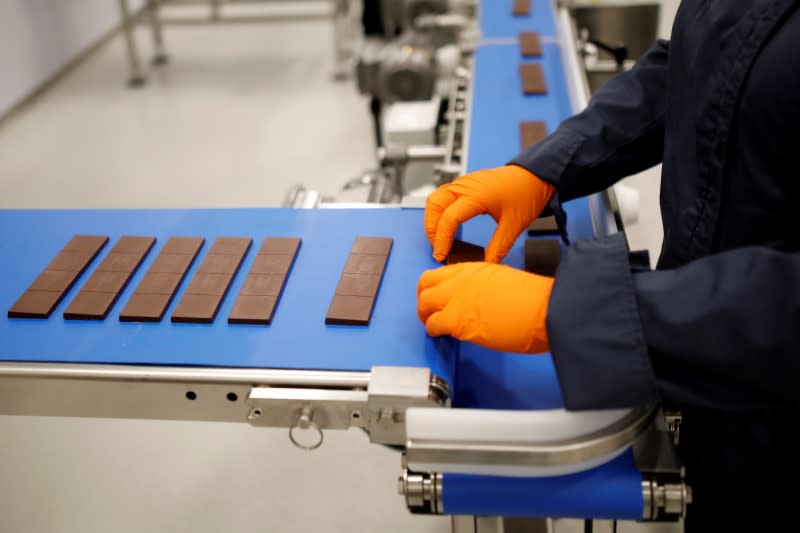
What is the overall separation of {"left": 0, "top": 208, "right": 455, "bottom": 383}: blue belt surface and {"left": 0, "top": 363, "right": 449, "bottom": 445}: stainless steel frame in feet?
0.08

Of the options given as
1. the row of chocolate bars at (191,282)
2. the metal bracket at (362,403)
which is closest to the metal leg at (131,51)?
the row of chocolate bars at (191,282)

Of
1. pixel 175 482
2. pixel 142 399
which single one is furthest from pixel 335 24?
pixel 142 399

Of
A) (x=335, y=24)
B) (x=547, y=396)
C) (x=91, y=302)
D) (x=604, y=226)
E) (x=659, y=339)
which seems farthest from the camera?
(x=335, y=24)

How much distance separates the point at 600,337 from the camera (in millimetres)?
864

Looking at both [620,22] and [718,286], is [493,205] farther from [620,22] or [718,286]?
[620,22]

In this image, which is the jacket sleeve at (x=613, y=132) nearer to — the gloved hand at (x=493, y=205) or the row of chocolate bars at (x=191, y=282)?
the gloved hand at (x=493, y=205)

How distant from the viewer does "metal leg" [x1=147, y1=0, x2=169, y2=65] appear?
16.2 feet

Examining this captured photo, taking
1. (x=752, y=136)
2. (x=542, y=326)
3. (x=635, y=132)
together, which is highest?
(x=752, y=136)

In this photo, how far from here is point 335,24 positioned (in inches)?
177

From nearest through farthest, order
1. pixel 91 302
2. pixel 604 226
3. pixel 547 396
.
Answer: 1. pixel 547 396
2. pixel 91 302
3. pixel 604 226

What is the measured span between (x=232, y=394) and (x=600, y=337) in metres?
0.54

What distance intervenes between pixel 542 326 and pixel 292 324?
0.41 m

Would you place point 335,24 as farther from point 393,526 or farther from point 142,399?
point 142,399

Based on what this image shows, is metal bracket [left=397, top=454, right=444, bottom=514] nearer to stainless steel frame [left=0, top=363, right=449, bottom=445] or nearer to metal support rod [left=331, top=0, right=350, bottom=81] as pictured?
stainless steel frame [left=0, top=363, right=449, bottom=445]
